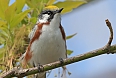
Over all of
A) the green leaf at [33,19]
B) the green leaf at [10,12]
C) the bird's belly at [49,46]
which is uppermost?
the green leaf at [10,12]

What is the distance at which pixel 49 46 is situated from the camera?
1.17 m

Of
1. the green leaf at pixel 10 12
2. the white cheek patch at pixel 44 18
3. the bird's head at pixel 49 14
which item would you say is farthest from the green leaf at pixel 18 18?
the white cheek patch at pixel 44 18

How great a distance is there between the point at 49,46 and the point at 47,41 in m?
0.02

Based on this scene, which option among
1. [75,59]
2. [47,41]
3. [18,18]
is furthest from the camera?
[47,41]

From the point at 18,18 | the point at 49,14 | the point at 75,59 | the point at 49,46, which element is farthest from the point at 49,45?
the point at 75,59

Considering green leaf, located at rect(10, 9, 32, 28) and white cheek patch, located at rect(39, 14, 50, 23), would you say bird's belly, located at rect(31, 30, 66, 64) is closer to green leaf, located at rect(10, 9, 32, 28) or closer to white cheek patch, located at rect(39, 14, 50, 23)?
Result: white cheek patch, located at rect(39, 14, 50, 23)

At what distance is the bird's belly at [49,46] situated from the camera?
3.81ft

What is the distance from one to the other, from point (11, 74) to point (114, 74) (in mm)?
1262

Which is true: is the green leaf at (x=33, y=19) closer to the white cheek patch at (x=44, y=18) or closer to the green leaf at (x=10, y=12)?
the green leaf at (x=10, y=12)

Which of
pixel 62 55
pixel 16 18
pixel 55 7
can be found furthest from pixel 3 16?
pixel 62 55

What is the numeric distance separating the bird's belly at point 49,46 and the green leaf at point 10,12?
21 cm

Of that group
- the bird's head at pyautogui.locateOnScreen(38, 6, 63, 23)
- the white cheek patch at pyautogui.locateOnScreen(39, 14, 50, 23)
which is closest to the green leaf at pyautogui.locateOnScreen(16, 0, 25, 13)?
the bird's head at pyautogui.locateOnScreen(38, 6, 63, 23)

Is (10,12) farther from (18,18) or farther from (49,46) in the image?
(49,46)

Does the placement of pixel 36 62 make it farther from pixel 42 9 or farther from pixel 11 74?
pixel 11 74
